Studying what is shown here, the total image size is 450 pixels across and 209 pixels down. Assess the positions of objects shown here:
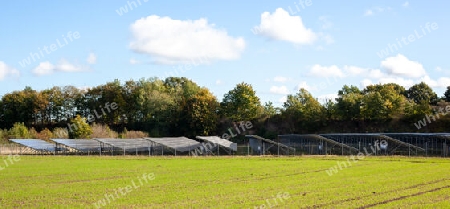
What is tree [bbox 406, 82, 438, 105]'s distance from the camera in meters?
93.9

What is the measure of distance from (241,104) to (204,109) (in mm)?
6984

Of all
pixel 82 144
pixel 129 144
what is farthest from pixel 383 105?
pixel 82 144

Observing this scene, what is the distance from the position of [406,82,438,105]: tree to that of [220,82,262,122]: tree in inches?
1351

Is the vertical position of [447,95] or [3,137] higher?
[447,95]

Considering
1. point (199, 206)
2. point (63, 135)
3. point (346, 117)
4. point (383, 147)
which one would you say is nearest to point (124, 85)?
point (63, 135)

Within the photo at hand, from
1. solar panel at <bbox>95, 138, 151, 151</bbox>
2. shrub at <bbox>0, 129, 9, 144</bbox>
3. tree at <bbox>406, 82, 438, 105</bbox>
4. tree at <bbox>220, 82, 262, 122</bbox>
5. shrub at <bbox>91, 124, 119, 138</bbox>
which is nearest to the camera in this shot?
solar panel at <bbox>95, 138, 151, 151</bbox>

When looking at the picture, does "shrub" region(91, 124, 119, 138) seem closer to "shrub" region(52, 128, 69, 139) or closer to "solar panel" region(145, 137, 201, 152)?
"shrub" region(52, 128, 69, 139)

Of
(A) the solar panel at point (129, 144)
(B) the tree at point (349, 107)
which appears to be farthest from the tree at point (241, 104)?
(A) the solar panel at point (129, 144)

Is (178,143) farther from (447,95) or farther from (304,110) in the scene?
(447,95)

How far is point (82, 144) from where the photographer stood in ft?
209

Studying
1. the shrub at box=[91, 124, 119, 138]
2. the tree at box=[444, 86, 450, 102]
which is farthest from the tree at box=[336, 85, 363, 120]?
the shrub at box=[91, 124, 119, 138]

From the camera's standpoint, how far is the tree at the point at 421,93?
93.9 meters

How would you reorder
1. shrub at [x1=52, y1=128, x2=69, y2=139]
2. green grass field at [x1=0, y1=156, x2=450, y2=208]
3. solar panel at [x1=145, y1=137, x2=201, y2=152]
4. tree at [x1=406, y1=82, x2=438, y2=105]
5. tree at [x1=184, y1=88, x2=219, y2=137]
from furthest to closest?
1. tree at [x1=406, y1=82, x2=438, y2=105]
2. tree at [x1=184, y1=88, x2=219, y2=137]
3. shrub at [x1=52, y1=128, x2=69, y2=139]
4. solar panel at [x1=145, y1=137, x2=201, y2=152]
5. green grass field at [x1=0, y1=156, x2=450, y2=208]

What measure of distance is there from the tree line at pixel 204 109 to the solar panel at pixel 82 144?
1633 centimetres
